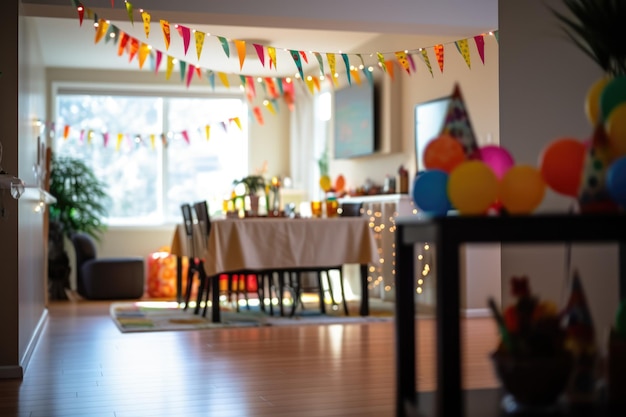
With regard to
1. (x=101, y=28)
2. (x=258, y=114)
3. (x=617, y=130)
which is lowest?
(x=617, y=130)

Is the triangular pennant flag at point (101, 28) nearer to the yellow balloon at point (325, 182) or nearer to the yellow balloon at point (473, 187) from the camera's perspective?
the yellow balloon at point (325, 182)

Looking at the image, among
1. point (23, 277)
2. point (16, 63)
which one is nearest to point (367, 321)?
point (23, 277)

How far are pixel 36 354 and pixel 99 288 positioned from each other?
4.13 metres

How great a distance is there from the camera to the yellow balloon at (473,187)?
5.47 feet

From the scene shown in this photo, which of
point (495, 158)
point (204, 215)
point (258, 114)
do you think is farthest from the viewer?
point (258, 114)

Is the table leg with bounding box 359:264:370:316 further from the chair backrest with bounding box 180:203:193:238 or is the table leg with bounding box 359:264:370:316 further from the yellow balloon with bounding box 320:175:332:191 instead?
the yellow balloon with bounding box 320:175:332:191

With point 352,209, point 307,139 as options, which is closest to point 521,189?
point 352,209

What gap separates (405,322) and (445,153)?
351mm

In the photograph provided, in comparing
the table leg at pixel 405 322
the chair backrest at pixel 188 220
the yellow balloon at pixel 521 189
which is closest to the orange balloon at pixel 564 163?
the yellow balloon at pixel 521 189

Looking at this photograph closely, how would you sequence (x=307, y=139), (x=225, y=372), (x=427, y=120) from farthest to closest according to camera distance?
(x=307, y=139), (x=427, y=120), (x=225, y=372)

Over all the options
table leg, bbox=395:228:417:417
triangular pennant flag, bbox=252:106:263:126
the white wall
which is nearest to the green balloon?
table leg, bbox=395:228:417:417

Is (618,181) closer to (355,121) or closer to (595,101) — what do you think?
(595,101)

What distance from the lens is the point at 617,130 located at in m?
1.73

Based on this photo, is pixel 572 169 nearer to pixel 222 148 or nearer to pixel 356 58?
pixel 356 58
